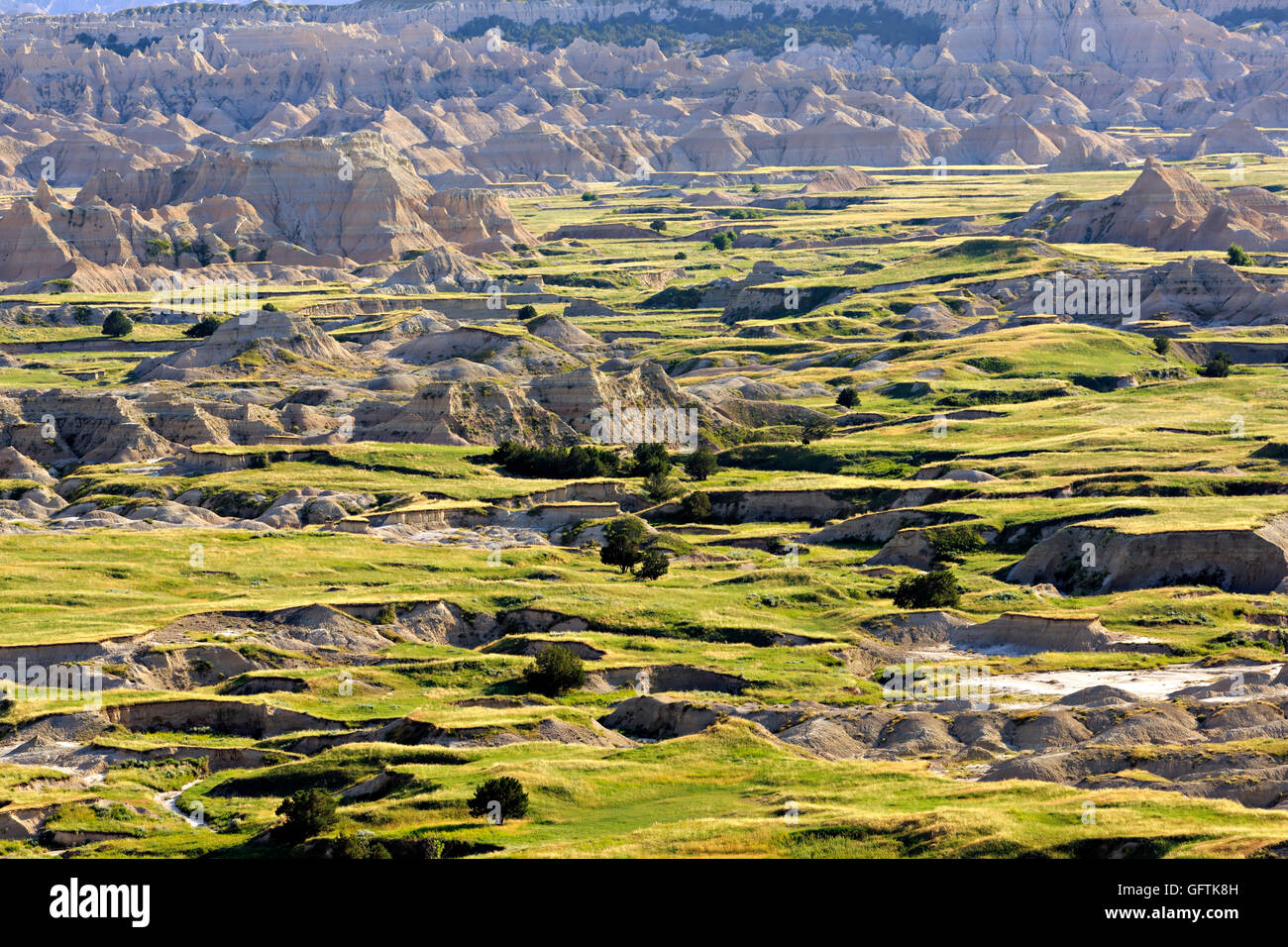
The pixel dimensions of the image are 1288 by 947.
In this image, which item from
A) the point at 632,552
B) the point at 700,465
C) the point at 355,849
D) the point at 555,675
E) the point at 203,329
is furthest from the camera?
the point at 203,329

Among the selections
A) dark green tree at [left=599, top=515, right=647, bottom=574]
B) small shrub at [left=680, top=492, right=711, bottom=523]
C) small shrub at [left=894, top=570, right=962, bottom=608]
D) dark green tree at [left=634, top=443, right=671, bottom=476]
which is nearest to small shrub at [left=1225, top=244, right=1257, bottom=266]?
dark green tree at [left=634, top=443, right=671, bottom=476]

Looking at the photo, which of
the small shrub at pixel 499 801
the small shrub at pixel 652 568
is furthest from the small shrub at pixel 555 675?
the small shrub at pixel 652 568

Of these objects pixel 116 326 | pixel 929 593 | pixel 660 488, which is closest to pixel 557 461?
pixel 660 488

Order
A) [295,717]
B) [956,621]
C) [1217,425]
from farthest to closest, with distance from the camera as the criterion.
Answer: [1217,425] → [956,621] → [295,717]

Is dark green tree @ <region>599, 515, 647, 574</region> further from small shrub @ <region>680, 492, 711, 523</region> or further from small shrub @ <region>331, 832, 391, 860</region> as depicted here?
small shrub @ <region>331, 832, 391, 860</region>

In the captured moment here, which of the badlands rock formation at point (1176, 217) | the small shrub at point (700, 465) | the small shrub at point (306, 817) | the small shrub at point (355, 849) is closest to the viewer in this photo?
the small shrub at point (355, 849)

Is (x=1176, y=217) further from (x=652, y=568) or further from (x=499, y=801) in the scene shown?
(x=499, y=801)

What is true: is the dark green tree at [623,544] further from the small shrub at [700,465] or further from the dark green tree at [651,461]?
the dark green tree at [651,461]

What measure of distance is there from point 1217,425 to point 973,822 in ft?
217

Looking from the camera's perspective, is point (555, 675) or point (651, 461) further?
point (651, 461)

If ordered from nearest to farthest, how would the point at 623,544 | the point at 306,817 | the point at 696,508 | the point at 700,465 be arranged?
the point at 306,817 < the point at 623,544 < the point at 696,508 < the point at 700,465

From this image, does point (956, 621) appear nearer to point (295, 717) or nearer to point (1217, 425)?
point (295, 717)

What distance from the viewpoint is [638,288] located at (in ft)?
636
